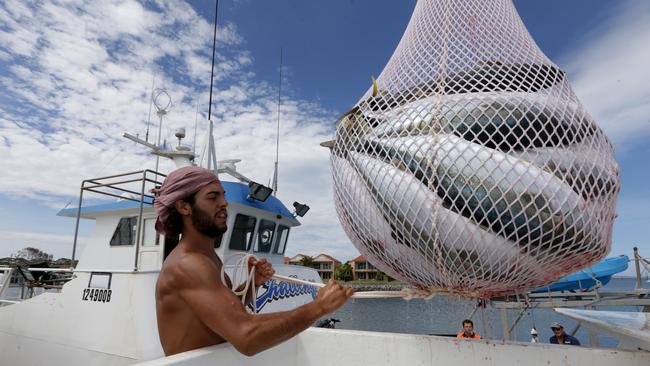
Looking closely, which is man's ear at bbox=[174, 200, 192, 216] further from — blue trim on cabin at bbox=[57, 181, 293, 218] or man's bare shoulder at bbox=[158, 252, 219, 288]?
blue trim on cabin at bbox=[57, 181, 293, 218]

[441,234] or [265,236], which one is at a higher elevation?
[265,236]

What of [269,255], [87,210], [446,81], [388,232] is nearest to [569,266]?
[388,232]

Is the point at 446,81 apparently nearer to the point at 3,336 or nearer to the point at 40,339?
the point at 40,339

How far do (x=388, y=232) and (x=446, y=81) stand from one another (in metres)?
0.85

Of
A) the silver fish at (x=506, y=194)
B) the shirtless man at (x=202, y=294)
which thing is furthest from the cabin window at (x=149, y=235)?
the silver fish at (x=506, y=194)

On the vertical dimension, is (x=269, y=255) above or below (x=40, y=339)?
above

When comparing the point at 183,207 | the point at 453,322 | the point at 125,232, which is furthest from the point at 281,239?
the point at 453,322

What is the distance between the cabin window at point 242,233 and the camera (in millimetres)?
7484

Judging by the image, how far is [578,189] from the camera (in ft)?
5.44

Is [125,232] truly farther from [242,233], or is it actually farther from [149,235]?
[242,233]

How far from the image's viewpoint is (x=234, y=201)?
7.27 metres

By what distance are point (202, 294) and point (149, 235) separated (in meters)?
6.44

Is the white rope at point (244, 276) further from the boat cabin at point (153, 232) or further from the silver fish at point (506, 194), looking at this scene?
the boat cabin at point (153, 232)

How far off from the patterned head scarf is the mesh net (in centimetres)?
72
